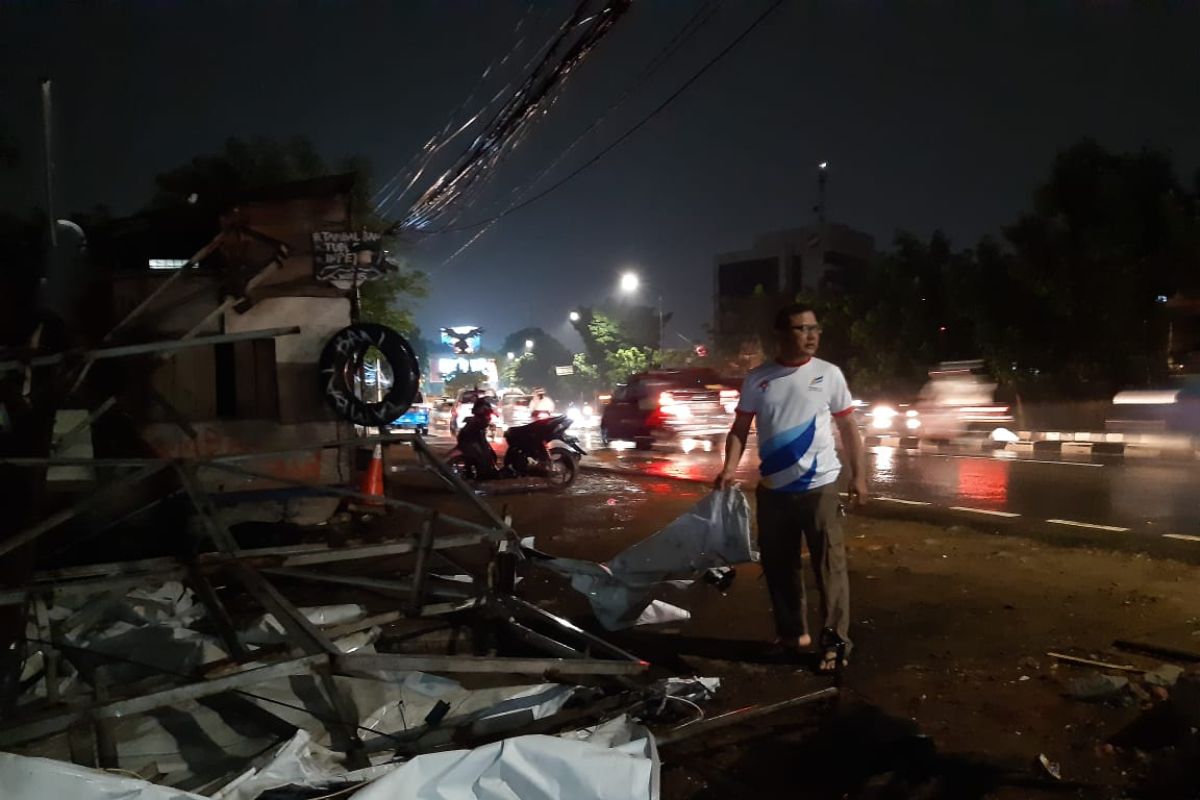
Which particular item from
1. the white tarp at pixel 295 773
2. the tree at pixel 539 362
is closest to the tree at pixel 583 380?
the tree at pixel 539 362

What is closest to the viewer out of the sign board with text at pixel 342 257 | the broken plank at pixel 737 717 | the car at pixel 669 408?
the broken plank at pixel 737 717

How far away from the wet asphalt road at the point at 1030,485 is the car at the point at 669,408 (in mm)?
578

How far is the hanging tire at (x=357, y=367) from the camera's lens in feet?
27.7

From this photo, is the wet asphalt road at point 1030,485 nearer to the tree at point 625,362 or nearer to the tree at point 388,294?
the tree at point 388,294

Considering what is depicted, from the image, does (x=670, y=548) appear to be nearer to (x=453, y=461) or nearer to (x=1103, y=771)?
(x=1103, y=771)

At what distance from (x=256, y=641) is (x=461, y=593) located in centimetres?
117

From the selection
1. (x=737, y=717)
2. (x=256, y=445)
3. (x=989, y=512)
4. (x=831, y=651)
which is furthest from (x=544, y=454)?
(x=737, y=717)

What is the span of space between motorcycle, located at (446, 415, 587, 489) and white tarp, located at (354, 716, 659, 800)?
9.43 meters

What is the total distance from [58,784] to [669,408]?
15868 mm

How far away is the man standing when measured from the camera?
13.7 feet

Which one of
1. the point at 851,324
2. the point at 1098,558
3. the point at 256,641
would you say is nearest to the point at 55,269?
the point at 256,641

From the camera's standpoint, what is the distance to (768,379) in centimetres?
433

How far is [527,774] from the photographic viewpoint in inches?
98.3

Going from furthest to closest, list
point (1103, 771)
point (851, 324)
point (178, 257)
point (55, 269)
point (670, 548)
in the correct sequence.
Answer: point (851, 324) < point (178, 257) < point (55, 269) < point (670, 548) < point (1103, 771)
